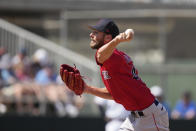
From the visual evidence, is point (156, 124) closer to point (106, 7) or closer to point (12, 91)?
point (12, 91)

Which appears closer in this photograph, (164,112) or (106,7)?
(164,112)

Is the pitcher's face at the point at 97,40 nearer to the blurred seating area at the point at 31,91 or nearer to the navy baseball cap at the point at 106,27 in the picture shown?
the navy baseball cap at the point at 106,27

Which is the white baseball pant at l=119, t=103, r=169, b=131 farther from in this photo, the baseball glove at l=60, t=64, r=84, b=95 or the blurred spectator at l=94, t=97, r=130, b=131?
the blurred spectator at l=94, t=97, r=130, b=131

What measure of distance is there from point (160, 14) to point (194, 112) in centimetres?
381

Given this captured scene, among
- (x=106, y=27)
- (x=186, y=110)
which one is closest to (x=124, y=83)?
(x=106, y=27)

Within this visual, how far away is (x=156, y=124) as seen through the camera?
19.7 ft

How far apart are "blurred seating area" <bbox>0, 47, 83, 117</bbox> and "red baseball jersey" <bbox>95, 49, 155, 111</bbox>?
5877 mm

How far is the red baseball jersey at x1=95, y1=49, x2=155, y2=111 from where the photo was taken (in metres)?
5.79

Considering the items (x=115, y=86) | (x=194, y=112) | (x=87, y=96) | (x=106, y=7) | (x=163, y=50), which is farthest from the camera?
(x=106, y=7)

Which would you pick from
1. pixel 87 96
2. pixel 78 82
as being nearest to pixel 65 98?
pixel 87 96

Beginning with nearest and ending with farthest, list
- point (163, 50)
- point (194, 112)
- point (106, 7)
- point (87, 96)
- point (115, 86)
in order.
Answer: point (115, 86) → point (194, 112) → point (87, 96) → point (163, 50) → point (106, 7)

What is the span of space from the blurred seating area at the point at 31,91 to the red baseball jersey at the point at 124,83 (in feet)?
19.3

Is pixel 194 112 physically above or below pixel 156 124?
below

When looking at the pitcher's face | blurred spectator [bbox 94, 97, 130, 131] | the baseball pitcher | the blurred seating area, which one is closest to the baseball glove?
the baseball pitcher
